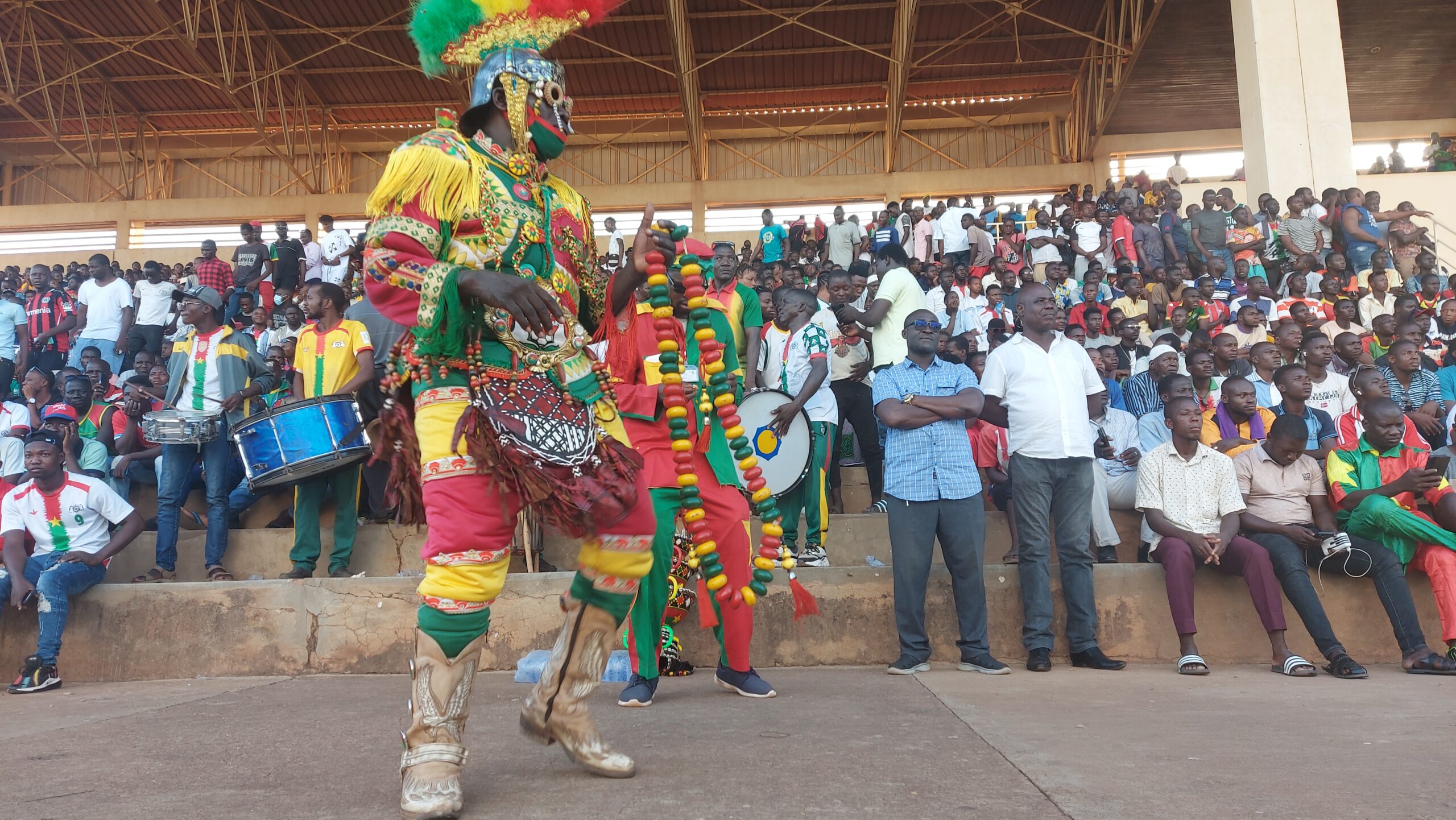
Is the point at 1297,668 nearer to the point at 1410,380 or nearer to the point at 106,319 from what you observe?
the point at 1410,380

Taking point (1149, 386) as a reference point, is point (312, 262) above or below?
above

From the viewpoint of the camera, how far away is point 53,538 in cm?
595

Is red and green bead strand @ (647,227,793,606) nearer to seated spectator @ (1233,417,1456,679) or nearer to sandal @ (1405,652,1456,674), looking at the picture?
seated spectator @ (1233,417,1456,679)

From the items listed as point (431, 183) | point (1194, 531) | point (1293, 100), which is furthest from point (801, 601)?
point (1293, 100)

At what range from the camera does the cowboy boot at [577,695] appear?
284 centimetres

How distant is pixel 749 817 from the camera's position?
93.9 inches

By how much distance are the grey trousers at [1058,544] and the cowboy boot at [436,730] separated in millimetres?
3565

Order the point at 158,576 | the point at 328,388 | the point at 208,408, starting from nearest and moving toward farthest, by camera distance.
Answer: the point at 328,388
the point at 158,576
the point at 208,408

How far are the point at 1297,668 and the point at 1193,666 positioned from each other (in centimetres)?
48

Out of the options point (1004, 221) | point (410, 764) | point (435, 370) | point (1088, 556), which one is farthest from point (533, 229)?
point (1004, 221)

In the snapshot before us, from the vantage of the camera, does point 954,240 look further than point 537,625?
Yes

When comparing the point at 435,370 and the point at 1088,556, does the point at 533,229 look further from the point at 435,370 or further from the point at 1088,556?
the point at 1088,556

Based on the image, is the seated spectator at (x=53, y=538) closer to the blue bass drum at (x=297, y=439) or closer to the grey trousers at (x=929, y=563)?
the blue bass drum at (x=297, y=439)

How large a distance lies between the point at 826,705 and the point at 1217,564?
262cm
